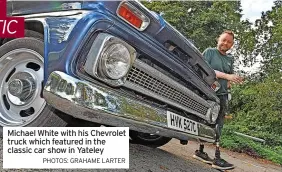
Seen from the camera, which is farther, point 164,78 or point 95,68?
point 164,78

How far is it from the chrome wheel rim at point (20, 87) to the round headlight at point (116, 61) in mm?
458

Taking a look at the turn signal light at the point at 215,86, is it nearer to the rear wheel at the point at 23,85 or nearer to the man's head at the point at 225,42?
the man's head at the point at 225,42

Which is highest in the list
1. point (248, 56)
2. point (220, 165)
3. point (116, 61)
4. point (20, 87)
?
point (248, 56)

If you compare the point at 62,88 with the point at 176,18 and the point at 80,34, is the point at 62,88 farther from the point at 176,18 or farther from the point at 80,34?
the point at 176,18

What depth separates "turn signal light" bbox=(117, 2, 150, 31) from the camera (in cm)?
239

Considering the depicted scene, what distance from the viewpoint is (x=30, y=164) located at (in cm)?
227

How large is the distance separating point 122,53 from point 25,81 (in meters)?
0.75

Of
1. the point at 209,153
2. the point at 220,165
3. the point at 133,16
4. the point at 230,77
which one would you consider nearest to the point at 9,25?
the point at 133,16

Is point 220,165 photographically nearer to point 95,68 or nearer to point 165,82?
point 165,82

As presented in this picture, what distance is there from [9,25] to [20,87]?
17.1 inches

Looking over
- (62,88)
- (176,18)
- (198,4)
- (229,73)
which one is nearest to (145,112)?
(62,88)

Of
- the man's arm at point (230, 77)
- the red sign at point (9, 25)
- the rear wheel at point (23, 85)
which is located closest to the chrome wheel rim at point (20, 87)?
the rear wheel at point (23, 85)

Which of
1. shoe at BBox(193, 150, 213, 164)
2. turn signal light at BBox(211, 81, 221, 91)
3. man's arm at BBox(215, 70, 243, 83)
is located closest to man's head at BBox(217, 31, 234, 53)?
man's arm at BBox(215, 70, 243, 83)

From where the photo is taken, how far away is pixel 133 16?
2467 mm
